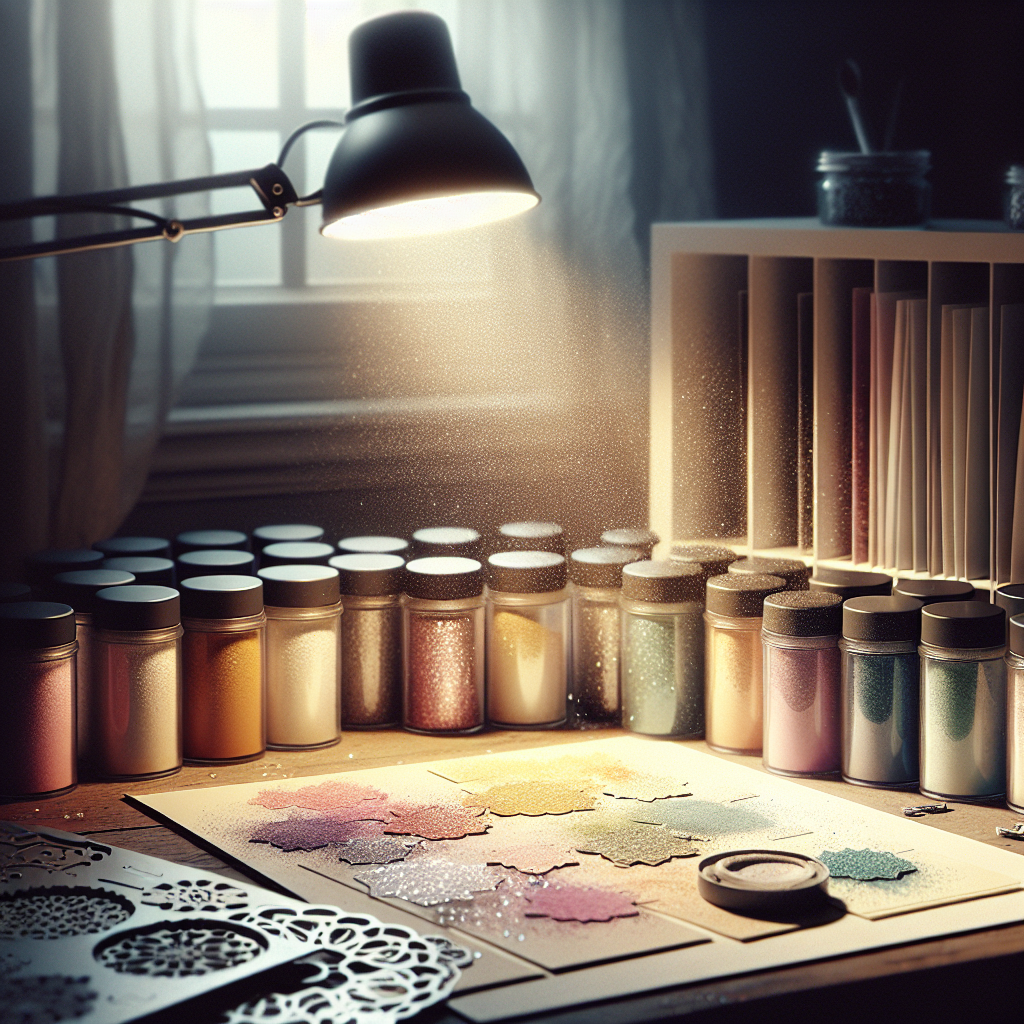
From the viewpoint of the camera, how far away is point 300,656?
1.44 meters

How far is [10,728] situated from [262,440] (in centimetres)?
61

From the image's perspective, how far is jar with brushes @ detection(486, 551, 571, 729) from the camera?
A: 1.50 m

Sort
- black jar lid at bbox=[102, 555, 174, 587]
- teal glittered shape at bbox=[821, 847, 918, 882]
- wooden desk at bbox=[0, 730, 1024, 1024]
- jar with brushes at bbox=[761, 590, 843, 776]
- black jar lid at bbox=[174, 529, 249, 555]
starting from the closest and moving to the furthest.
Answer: wooden desk at bbox=[0, 730, 1024, 1024] → teal glittered shape at bbox=[821, 847, 918, 882] → jar with brushes at bbox=[761, 590, 843, 776] → black jar lid at bbox=[102, 555, 174, 587] → black jar lid at bbox=[174, 529, 249, 555]

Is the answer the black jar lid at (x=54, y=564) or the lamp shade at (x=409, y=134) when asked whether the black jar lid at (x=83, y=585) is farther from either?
the lamp shade at (x=409, y=134)

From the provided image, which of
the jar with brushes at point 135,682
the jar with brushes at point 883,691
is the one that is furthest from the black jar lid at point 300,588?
the jar with brushes at point 883,691

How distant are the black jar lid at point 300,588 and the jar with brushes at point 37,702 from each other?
7.6 inches

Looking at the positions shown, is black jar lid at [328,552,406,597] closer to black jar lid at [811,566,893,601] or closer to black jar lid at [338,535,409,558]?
A: black jar lid at [338,535,409,558]

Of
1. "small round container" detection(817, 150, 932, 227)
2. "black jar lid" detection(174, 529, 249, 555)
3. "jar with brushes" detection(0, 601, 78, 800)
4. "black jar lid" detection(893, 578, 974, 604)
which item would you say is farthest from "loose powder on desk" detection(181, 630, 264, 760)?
"small round container" detection(817, 150, 932, 227)

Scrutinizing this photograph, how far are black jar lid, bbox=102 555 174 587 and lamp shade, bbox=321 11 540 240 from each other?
424 millimetres

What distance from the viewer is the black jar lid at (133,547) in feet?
5.08

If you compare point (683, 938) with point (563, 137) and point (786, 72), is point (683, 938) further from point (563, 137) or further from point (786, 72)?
point (786, 72)

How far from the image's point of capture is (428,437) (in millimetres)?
1886

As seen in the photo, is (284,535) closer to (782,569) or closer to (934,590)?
(782,569)

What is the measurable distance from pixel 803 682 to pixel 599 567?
0.27 meters
